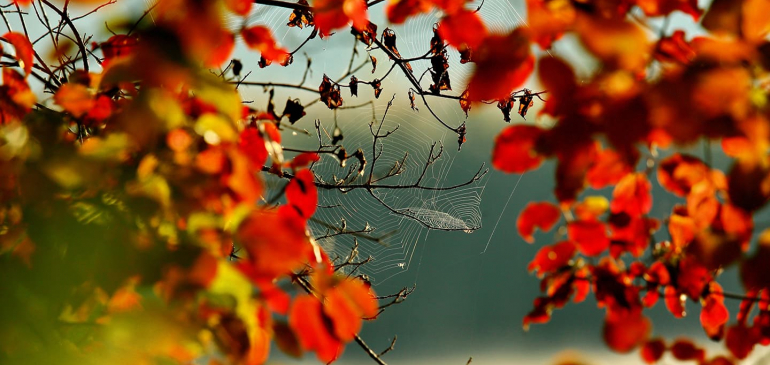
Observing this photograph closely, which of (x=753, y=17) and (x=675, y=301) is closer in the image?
A: (x=753, y=17)

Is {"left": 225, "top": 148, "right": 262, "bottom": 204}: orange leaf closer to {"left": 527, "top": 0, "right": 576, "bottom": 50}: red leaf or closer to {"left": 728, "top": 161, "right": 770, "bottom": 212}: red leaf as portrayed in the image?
A: {"left": 527, "top": 0, "right": 576, "bottom": 50}: red leaf

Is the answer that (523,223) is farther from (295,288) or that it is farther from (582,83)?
(295,288)

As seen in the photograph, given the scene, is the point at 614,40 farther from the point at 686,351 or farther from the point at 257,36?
the point at 257,36

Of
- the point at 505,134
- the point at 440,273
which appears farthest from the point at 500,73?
the point at 440,273

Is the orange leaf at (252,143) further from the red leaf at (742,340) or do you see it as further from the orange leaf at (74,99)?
the red leaf at (742,340)

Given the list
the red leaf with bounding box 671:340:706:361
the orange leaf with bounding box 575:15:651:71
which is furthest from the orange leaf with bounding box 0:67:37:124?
the red leaf with bounding box 671:340:706:361

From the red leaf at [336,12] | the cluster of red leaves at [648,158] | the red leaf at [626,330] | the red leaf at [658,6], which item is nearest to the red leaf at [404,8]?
the red leaf at [336,12]

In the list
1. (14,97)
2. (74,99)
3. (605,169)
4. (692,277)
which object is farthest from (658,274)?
(14,97)
